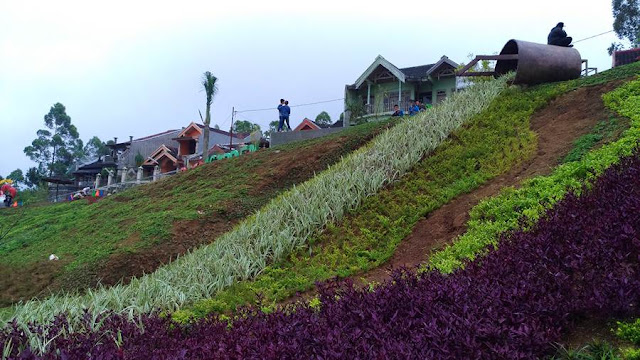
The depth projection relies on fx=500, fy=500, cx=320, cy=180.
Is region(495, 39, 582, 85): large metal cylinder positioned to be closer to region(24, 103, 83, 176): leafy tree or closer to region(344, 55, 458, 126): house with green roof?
region(344, 55, 458, 126): house with green roof

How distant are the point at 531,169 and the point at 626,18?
3543 centimetres

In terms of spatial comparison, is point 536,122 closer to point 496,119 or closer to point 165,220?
point 496,119

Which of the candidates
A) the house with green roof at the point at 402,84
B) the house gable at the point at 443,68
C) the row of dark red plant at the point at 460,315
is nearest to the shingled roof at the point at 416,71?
the house with green roof at the point at 402,84

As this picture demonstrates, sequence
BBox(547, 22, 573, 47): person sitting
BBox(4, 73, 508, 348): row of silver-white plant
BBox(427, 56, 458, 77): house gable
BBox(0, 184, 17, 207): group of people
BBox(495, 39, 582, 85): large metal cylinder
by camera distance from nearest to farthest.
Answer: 1. BBox(4, 73, 508, 348): row of silver-white plant
2. BBox(495, 39, 582, 85): large metal cylinder
3. BBox(547, 22, 573, 47): person sitting
4. BBox(427, 56, 458, 77): house gable
5. BBox(0, 184, 17, 207): group of people

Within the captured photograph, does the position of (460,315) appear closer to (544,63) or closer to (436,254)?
(436,254)

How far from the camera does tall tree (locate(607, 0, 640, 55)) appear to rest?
113ft

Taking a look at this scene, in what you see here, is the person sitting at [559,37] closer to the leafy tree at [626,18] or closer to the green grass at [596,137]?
the green grass at [596,137]

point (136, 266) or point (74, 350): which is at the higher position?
point (74, 350)

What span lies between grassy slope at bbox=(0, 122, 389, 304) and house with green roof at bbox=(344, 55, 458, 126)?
1413 cm

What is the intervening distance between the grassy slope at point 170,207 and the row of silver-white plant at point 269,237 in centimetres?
260

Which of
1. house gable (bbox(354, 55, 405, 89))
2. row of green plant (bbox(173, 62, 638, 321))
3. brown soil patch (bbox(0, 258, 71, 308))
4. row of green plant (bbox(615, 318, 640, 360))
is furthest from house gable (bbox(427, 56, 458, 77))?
row of green plant (bbox(615, 318, 640, 360))

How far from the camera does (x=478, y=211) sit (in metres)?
5.95

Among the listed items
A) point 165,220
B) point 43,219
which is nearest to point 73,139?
point 43,219

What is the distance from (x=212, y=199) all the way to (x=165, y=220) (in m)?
1.31
